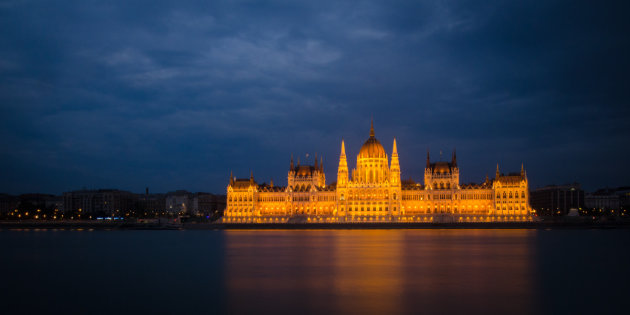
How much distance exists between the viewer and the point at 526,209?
11325cm

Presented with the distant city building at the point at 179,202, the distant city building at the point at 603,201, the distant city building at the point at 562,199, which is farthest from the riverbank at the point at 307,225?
the distant city building at the point at 603,201

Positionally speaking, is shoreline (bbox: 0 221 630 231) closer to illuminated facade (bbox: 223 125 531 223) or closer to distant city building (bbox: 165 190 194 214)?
illuminated facade (bbox: 223 125 531 223)

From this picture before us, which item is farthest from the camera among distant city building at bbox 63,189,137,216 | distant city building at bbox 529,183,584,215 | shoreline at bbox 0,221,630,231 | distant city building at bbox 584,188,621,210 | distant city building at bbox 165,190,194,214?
distant city building at bbox 165,190,194,214

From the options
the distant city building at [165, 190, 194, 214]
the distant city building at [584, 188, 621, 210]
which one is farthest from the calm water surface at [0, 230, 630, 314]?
the distant city building at [165, 190, 194, 214]

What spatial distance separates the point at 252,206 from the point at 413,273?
294ft

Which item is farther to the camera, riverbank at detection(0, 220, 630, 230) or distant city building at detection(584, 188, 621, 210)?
distant city building at detection(584, 188, 621, 210)

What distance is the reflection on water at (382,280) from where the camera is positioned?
2566 centimetres

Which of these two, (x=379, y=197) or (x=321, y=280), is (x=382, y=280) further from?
(x=379, y=197)

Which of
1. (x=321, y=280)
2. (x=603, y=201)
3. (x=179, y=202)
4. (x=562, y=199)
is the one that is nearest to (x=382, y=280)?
(x=321, y=280)

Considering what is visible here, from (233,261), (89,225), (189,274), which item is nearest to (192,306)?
(189,274)

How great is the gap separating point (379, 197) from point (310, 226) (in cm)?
1890

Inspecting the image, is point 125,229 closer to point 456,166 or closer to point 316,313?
point 456,166

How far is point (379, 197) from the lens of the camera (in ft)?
386

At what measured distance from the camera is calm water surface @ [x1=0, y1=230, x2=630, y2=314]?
25750 mm
